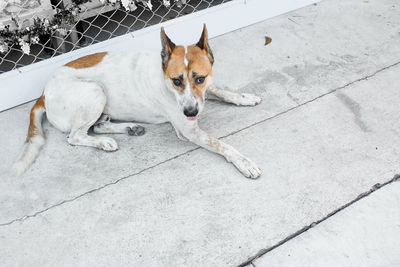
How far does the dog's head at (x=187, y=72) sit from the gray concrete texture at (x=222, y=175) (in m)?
0.53

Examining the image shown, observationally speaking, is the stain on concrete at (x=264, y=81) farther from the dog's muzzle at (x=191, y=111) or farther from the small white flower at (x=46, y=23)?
the small white flower at (x=46, y=23)

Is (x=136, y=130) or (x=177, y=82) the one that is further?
(x=136, y=130)

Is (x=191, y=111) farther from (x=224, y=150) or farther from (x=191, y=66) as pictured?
(x=224, y=150)

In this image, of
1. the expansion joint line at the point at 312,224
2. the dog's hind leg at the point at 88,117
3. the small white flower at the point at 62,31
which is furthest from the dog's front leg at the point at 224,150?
the small white flower at the point at 62,31

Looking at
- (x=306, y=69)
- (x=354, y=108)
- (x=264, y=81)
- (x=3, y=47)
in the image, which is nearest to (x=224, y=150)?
(x=264, y=81)

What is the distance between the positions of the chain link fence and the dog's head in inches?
46.8

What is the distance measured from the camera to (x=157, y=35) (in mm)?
3812

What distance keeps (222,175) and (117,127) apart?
3.15 ft

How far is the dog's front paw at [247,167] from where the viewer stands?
2662 millimetres

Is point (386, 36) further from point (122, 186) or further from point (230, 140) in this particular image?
point (122, 186)

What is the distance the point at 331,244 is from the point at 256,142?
0.96 meters

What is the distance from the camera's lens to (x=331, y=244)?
2.30 metres

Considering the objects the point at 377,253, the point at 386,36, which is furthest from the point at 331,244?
the point at 386,36

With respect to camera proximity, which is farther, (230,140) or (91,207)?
(230,140)
